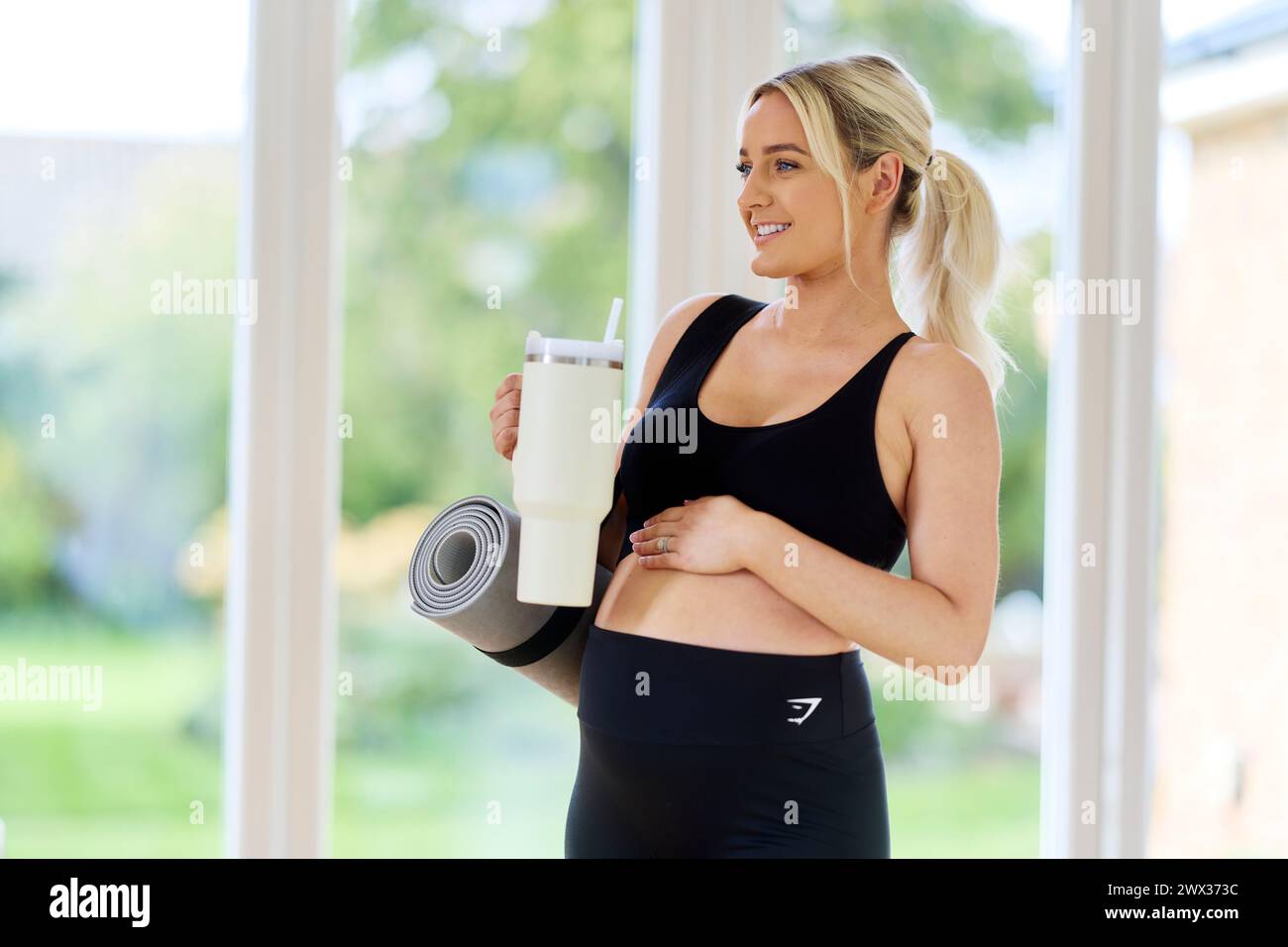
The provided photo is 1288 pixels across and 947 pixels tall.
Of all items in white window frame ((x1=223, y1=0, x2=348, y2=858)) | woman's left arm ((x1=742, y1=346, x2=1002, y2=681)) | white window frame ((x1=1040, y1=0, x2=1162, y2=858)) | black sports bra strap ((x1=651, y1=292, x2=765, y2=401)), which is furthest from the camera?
white window frame ((x1=1040, y1=0, x2=1162, y2=858))

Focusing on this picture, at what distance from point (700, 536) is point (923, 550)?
0.76ft

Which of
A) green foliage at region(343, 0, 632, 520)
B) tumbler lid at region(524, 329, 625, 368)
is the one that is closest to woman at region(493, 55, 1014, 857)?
tumbler lid at region(524, 329, 625, 368)

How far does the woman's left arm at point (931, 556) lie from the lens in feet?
3.80

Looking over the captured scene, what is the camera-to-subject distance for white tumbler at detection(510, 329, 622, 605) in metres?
1.17

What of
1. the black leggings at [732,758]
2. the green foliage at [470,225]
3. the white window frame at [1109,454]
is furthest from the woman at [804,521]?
the white window frame at [1109,454]

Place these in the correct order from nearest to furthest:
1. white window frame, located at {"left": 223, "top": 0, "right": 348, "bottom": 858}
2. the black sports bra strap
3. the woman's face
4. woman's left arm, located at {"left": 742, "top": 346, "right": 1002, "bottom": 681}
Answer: woman's left arm, located at {"left": 742, "top": 346, "right": 1002, "bottom": 681}, the woman's face, the black sports bra strap, white window frame, located at {"left": 223, "top": 0, "right": 348, "bottom": 858}

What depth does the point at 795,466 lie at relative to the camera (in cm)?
122

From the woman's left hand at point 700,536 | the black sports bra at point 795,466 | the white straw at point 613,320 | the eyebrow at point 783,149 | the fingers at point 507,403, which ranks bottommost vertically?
the woman's left hand at point 700,536

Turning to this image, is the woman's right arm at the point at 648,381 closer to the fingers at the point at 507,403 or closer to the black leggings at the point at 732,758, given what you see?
the fingers at the point at 507,403

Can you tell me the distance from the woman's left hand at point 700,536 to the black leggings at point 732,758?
9 centimetres

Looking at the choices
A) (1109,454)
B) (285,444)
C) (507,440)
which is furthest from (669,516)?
(1109,454)

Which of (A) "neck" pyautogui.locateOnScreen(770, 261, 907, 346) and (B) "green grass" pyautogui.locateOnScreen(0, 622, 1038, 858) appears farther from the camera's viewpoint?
(B) "green grass" pyautogui.locateOnScreen(0, 622, 1038, 858)

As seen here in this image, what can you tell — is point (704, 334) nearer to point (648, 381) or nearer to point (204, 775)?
point (648, 381)

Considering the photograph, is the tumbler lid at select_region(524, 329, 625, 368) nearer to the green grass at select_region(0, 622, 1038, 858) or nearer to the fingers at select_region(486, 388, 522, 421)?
the fingers at select_region(486, 388, 522, 421)
